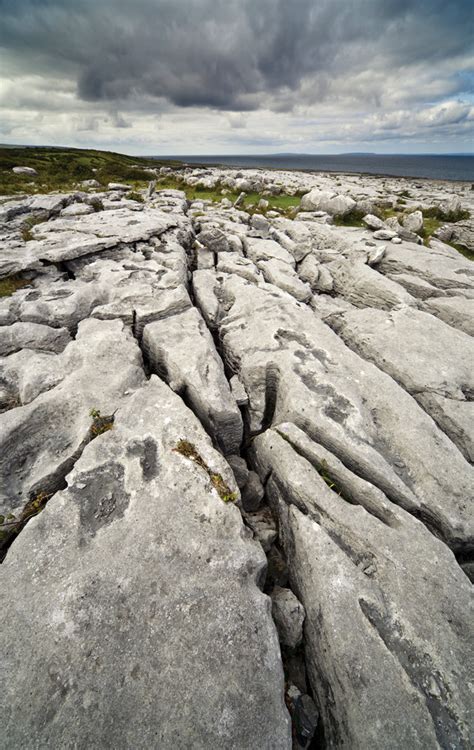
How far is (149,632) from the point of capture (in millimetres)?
5551

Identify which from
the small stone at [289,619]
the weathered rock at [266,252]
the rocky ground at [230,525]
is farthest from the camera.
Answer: the weathered rock at [266,252]

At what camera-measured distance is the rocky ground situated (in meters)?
5.13

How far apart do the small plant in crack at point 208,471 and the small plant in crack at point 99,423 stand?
2.22 m

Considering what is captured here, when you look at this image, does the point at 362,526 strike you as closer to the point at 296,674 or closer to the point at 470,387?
the point at 296,674

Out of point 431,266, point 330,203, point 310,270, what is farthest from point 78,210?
point 330,203

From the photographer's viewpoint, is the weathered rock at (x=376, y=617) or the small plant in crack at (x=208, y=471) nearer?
the weathered rock at (x=376, y=617)

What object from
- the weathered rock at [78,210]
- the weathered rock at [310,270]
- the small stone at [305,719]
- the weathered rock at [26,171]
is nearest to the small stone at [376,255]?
the weathered rock at [310,270]

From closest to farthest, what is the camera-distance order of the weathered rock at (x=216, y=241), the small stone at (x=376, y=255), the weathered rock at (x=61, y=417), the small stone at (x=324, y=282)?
the weathered rock at (x=61, y=417)
the small stone at (x=324, y=282)
the small stone at (x=376, y=255)
the weathered rock at (x=216, y=241)

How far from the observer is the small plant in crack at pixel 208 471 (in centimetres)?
745

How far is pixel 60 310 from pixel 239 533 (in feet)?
39.6

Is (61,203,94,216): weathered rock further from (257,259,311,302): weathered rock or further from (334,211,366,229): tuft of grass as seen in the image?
(334,211,366,229): tuft of grass

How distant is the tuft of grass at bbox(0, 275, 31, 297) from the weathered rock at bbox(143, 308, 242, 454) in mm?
7955

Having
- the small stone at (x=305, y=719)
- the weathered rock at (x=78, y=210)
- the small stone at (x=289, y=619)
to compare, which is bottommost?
the small stone at (x=305, y=719)

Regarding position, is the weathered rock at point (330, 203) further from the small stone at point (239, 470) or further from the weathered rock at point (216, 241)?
the small stone at point (239, 470)
